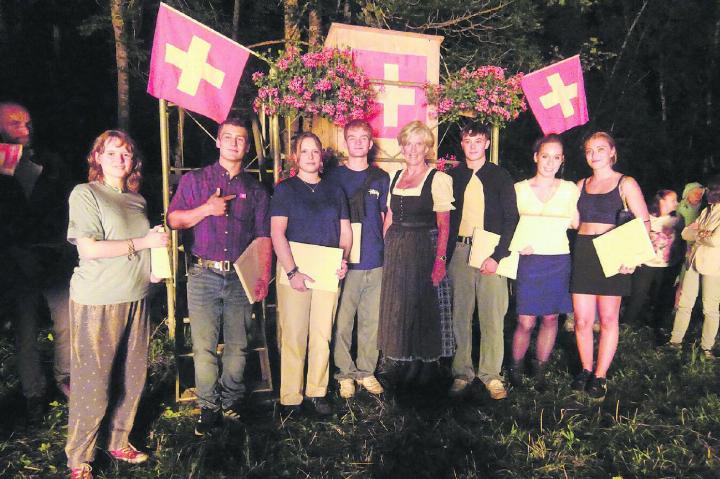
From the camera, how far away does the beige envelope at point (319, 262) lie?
3256 millimetres

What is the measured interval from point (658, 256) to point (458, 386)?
11.1 ft

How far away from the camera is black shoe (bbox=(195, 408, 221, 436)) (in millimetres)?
3179

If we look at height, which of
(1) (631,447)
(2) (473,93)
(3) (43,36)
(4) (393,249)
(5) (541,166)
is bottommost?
(1) (631,447)

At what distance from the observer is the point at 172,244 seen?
12.5 ft

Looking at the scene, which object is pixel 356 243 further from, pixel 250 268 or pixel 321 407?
pixel 321 407

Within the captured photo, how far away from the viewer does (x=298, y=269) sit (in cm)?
327

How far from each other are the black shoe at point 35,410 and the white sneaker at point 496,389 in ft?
10.5

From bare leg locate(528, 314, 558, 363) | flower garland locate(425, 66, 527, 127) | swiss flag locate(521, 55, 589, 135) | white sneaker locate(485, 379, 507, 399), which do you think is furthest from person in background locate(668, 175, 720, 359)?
white sneaker locate(485, 379, 507, 399)

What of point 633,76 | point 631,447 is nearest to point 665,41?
point 633,76

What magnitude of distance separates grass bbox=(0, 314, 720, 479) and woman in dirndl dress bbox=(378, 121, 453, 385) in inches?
17.8

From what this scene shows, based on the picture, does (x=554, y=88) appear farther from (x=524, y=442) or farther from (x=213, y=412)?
(x=213, y=412)

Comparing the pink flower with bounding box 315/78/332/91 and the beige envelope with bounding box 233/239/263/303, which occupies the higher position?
the pink flower with bounding box 315/78/332/91

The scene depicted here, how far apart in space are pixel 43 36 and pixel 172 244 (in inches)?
411

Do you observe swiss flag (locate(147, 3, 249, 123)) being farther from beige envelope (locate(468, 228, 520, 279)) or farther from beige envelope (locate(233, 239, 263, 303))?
beige envelope (locate(468, 228, 520, 279))
